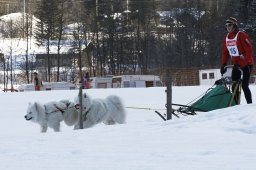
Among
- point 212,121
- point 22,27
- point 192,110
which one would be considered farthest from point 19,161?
point 22,27

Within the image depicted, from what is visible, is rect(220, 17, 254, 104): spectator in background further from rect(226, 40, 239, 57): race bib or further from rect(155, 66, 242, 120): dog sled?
rect(155, 66, 242, 120): dog sled

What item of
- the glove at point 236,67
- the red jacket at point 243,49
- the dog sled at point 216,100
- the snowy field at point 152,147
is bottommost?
the snowy field at point 152,147

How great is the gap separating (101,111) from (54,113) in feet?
2.77

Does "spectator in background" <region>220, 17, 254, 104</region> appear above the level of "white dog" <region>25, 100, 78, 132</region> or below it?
above

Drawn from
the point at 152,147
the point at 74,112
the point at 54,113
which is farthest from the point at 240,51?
the point at 54,113

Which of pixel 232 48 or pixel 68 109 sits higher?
pixel 232 48

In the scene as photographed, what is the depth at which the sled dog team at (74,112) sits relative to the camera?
350 inches

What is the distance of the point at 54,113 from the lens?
9117mm

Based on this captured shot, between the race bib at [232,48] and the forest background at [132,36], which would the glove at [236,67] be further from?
the forest background at [132,36]

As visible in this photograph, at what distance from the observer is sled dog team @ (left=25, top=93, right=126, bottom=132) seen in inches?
350

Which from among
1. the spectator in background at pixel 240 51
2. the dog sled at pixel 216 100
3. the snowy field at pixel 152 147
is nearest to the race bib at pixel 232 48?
the spectator in background at pixel 240 51

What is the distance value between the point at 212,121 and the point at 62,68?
1491 inches

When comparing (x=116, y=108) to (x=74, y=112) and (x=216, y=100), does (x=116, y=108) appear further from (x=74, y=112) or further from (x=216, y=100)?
(x=216, y=100)

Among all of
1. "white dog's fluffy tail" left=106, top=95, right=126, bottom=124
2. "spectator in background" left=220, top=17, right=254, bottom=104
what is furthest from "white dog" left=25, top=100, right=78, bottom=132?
"spectator in background" left=220, top=17, right=254, bottom=104
